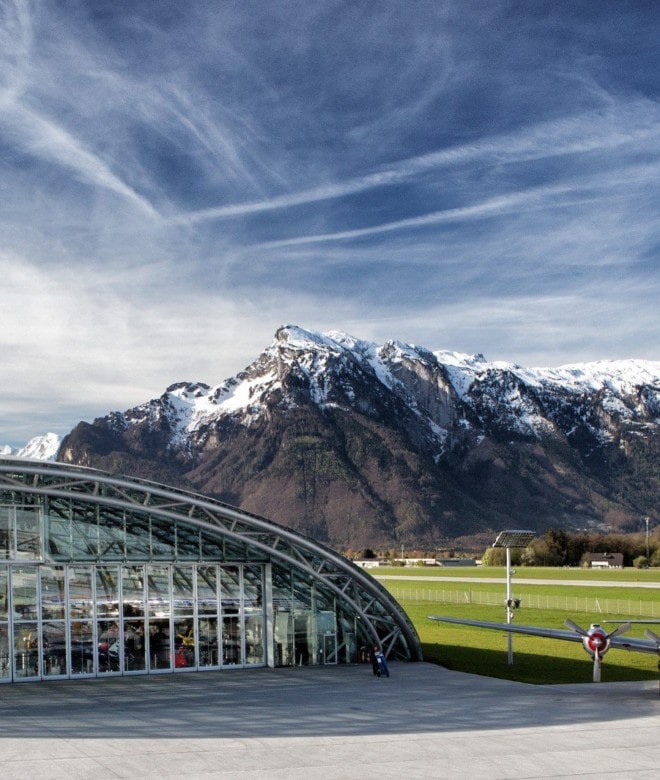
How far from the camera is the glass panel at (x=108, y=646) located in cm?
4009

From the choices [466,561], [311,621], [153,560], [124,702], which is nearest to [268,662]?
[311,621]

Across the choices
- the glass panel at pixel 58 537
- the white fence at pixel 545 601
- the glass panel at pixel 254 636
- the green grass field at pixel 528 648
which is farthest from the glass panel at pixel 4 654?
the white fence at pixel 545 601

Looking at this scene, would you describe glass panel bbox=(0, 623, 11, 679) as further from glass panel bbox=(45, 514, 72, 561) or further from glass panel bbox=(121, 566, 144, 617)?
glass panel bbox=(121, 566, 144, 617)

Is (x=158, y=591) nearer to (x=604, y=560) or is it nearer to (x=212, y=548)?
(x=212, y=548)

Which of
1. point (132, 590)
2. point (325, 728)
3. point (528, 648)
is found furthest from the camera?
point (528, 648)

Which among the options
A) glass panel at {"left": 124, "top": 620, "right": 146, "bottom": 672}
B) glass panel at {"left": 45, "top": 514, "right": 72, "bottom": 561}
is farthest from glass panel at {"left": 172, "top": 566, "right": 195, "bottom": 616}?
glass panel at {"left": 45, "top": 514, "right": 72, "bottom": 561}

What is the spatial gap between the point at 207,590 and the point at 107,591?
4067 millimetres

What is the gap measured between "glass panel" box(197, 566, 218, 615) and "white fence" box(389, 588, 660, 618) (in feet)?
136

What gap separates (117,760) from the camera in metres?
24.3

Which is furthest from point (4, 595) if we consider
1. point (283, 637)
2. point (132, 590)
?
point (283, 637)

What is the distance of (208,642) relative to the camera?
41.9 metres

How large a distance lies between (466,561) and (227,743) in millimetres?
171864

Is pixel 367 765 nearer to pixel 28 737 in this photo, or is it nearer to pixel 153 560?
pixel 28 737

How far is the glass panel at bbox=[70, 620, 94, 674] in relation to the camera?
3966 centimetres
